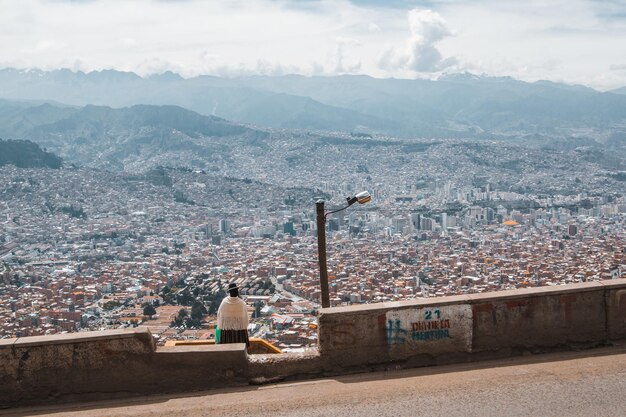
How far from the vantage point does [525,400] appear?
500 cm

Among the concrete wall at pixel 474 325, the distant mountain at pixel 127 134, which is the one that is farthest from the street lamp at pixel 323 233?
the distant mountain at pixel 127 134

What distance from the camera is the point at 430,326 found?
237 inches

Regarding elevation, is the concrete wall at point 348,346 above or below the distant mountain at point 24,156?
below

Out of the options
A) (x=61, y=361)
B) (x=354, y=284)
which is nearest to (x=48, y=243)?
(x=354, y=284)

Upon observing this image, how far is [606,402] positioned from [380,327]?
1.77 metres

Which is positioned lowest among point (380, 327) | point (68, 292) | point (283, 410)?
point (68, 292)

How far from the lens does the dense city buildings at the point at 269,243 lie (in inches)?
869

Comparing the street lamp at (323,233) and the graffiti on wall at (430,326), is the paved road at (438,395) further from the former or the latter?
the street lamp at (323,233)

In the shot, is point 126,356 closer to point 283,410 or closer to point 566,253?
point 283,410

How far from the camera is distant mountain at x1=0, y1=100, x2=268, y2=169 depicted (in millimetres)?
119938

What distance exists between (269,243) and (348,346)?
42.1 meters

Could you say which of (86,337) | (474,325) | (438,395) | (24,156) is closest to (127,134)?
(24,156)

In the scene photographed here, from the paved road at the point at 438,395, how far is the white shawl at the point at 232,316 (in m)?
0.93

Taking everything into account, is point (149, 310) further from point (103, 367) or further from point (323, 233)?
point (103, 367)
